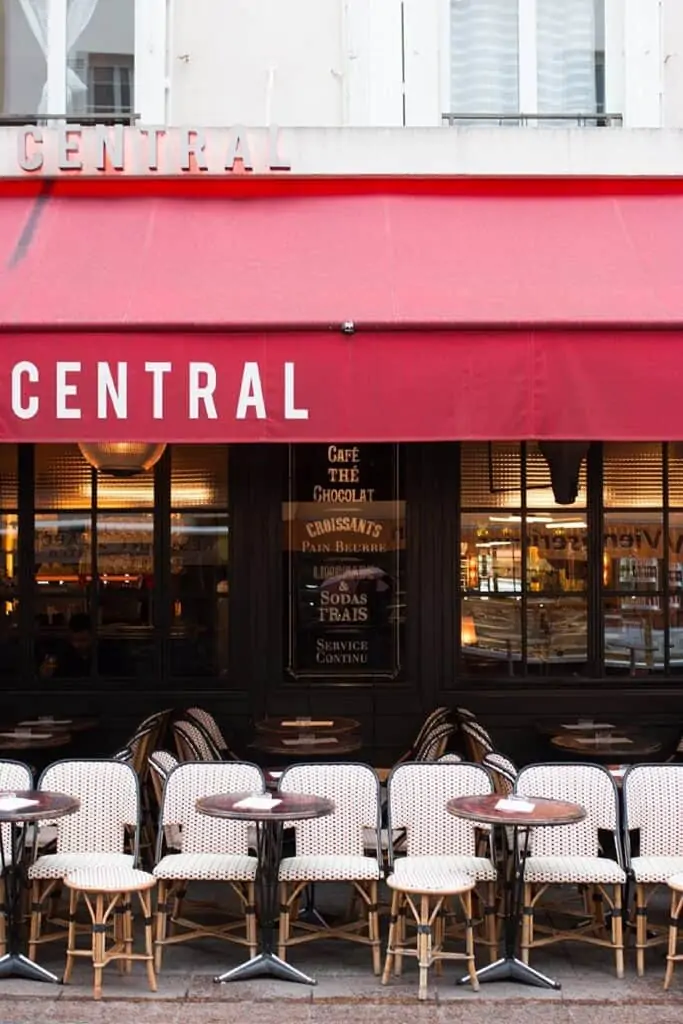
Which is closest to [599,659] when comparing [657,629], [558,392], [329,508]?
[657,629]

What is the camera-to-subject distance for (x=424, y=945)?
22.3ft

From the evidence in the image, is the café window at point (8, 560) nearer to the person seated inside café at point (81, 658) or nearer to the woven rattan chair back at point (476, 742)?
the person seated inside café at point (81, 658)

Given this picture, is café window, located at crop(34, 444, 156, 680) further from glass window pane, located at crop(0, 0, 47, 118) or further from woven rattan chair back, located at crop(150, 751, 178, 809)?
glass window pane, located at crop(0, 0, 47, 118)

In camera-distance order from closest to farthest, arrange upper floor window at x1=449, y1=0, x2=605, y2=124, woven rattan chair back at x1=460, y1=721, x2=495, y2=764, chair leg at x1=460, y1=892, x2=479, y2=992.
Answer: chair leg at x1=460, y1=892, x2=479, y2=992
woven rattan chair back at x1=460, y1=721, x2=495, y2=764
upper floor window at x1=449, y1=0, x2=605, y2=124

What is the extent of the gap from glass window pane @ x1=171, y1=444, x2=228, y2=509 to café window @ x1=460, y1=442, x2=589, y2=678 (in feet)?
5.97

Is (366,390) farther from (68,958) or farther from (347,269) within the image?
(68,958)

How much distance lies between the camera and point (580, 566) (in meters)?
10.5

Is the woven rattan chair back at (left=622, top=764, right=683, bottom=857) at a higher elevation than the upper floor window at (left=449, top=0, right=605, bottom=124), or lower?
lower

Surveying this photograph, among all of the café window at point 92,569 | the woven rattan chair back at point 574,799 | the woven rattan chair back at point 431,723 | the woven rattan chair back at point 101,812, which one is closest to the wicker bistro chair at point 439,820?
the woven rattan chair back at point 574,799

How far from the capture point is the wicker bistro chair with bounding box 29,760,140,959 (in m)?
7.51

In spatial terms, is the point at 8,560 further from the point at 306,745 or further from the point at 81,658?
the point at 306,745

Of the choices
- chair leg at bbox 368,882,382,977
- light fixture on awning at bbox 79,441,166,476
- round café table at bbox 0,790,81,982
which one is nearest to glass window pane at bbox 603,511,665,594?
light fixture on awning at bbox 79,441,166,476

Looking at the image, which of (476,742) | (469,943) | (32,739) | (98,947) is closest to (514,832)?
(469,943)

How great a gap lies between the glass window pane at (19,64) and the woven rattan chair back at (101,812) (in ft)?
14.8
